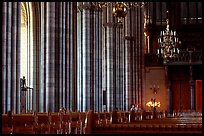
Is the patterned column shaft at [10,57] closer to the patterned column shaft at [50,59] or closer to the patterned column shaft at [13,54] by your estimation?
the patterned column shaft at [13,54]

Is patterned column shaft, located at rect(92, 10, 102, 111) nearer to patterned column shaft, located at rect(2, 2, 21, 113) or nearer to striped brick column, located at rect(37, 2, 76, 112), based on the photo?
striped brick column, located at rect(37, 2, 76, 112)

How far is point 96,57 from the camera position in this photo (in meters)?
30.0

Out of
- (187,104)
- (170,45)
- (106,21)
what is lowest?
(187,104)

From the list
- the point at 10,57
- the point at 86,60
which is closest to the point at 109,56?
the point at 86,60

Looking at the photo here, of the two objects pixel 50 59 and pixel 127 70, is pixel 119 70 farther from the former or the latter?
pixel 50 59

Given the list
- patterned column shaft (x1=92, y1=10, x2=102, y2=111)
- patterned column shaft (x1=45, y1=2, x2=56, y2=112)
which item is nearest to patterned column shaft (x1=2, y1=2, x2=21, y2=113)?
patterned column shaft (x1=45, y1=2, x2=56, y2=112)

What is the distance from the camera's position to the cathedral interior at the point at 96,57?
63.7 ft

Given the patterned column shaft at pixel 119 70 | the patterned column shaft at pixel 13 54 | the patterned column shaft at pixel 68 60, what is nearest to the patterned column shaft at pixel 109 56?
the patterned column shaft at pixel 119 70

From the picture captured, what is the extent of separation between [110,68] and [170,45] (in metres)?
10.3

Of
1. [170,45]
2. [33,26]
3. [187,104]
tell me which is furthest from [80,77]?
[187,104]

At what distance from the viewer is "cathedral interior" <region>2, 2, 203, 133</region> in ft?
63.7

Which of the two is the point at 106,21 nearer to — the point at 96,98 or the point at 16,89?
the point at 96,98

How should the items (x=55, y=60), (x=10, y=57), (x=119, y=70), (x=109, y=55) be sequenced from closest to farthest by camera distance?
1. (x=10, y=57)
2. (x=55, y=60)
3. (x=109, y=55)
4. (x=119, y=70)

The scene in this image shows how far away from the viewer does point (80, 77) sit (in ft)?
96.3
